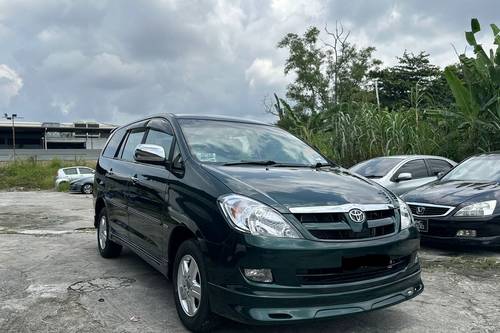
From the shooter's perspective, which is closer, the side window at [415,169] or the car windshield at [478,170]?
the car windshield at [478,170]

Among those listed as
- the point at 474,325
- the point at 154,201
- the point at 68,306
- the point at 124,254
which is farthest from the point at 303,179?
the point at 124,254

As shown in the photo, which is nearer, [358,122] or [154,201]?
[154,201]

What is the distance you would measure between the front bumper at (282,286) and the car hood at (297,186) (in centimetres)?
33

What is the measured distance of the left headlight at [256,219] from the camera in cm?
321

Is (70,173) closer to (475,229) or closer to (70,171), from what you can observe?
(70,171)

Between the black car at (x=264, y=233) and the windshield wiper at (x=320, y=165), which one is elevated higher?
the windshield wiper at (x=320, y=165)

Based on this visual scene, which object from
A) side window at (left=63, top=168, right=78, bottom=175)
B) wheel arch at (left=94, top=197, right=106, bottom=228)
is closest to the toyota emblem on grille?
wheel arch at (left=94, top=197, right=106, bottom=228)

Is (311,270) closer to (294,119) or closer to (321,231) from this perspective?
(321,231)

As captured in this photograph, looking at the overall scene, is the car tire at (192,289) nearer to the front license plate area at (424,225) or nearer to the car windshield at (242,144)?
the car windshield at (242,144)

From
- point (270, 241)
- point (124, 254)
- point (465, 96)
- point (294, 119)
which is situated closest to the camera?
point (270, 241)

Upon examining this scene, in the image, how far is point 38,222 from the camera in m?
11.0

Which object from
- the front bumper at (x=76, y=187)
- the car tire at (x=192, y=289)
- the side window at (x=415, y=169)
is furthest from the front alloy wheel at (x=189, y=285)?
the front bumper at (x=76, y=187)

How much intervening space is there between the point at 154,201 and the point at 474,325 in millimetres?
2857

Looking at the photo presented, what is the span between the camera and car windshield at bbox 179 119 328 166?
4.29 metres
